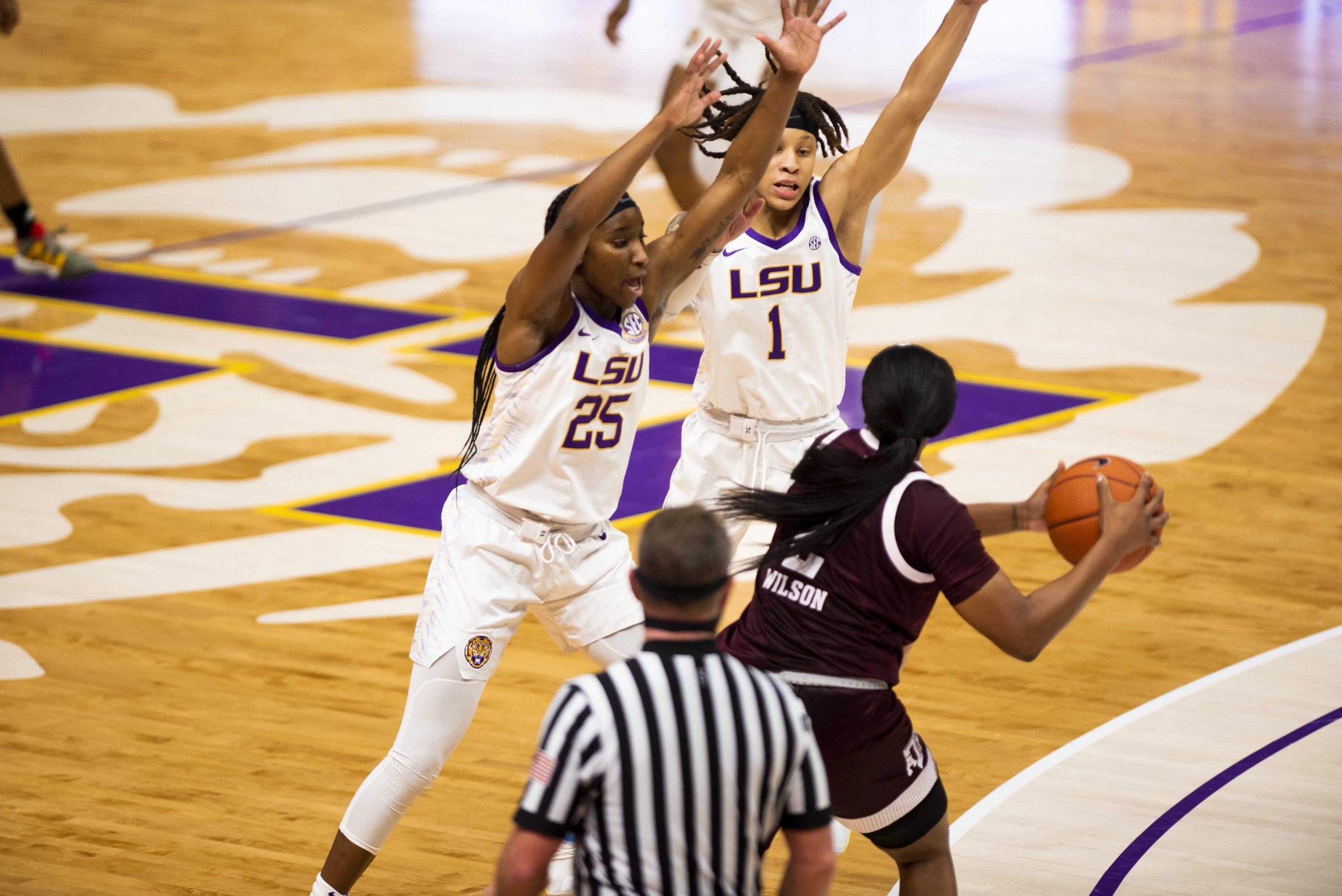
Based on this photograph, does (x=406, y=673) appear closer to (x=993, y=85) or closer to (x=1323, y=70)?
(x=993, y=85)

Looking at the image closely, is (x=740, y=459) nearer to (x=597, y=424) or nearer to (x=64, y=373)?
(x=597, y=424)

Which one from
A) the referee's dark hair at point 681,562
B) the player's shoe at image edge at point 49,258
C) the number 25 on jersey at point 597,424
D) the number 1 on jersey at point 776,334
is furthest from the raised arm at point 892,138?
the player's shoe at image edge at point 49,258

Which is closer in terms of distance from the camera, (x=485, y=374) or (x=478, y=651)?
(x=478, y=651)

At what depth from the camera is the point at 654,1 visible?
19719mm

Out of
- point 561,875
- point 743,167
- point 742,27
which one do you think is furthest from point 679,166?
point 561,875

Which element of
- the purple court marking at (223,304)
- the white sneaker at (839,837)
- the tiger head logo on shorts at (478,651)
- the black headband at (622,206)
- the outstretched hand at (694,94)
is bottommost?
the purple court marking at (223,304)

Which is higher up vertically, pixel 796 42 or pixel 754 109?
pixel 796 42

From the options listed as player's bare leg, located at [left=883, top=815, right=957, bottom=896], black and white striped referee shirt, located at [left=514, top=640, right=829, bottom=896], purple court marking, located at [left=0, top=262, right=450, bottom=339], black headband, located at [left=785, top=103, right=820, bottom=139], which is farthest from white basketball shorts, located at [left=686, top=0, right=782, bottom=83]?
black and white striped referee shirt, located at [left=514, top=640, right=829, bottom=896]

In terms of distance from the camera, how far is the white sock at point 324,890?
431 cm

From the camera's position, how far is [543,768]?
2.88m

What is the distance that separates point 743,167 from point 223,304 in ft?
21.7

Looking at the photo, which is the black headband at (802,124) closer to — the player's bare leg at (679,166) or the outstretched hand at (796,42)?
the outstretched hand at (796,42)

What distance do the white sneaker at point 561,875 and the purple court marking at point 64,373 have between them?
5198mm

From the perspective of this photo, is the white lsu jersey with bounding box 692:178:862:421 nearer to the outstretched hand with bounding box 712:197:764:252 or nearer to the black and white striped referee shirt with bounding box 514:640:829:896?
the outstretched hand with bounding box 712:197:764:252
